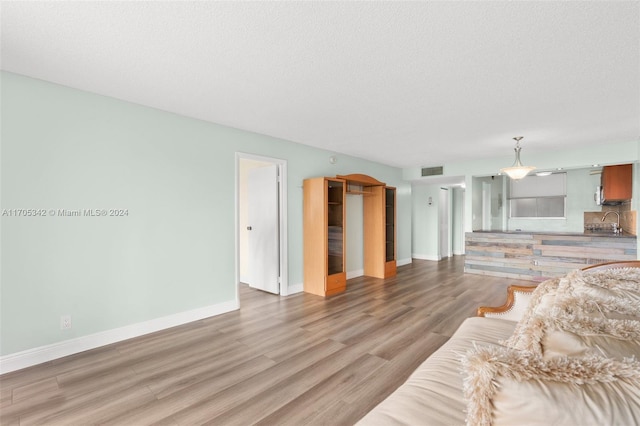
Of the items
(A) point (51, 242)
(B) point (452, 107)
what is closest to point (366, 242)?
(B) point (452, 107)

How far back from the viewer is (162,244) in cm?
332

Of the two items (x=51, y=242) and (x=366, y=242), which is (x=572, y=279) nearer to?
(x=51, y=242)

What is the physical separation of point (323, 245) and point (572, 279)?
3272 millimetres

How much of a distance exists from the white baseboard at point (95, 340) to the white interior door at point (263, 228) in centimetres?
115

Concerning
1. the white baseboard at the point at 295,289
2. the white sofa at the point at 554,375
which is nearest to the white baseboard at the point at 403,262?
the white baseboard at the point at 295,289

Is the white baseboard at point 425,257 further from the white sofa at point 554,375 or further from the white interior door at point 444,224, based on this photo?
the white sofa at point 554,375

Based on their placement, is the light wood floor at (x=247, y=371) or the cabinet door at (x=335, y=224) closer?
the light wood floor at (x=247, y=371)

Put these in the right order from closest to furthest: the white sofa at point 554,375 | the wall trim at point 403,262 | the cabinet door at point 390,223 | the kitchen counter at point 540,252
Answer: the white sofa at point 554,375 < the kitchen counter at point 540,252 < the cabinet door at point 390,223 < the wall trim at point 403,262

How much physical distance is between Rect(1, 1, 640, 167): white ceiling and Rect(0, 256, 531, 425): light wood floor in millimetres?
2494

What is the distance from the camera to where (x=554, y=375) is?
2.44 feet

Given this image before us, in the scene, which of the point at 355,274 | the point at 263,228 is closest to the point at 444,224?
the point at 355,274

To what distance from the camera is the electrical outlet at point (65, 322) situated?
2.68m

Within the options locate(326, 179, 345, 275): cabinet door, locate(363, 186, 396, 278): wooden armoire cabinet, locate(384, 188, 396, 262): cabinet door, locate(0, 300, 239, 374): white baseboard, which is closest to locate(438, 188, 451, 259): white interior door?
A: locate(384, 188, 396, 262): cabinet door

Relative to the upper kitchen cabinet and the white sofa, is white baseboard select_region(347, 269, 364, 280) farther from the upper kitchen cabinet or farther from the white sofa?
the upper kitchen cabinet
